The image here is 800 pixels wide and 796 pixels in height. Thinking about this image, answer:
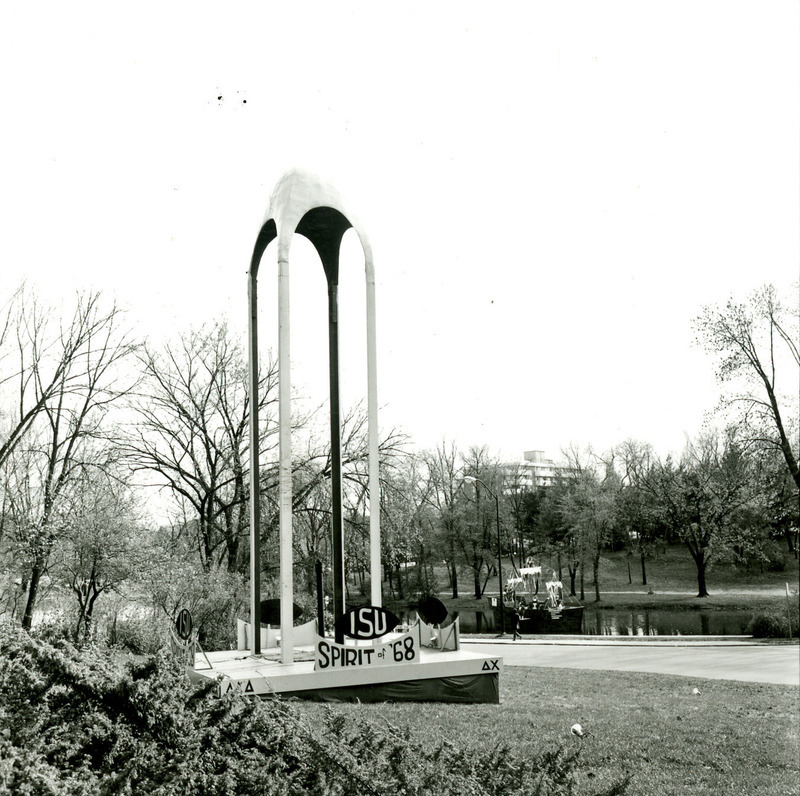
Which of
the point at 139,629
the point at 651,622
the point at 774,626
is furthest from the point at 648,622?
the point at 139,629

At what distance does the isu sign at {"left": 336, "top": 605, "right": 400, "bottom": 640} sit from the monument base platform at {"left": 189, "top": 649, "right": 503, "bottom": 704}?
483 mm

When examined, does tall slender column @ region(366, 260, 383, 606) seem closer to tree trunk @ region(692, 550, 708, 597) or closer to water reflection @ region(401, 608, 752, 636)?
water reflection @ region(401, 608, 752, 636)

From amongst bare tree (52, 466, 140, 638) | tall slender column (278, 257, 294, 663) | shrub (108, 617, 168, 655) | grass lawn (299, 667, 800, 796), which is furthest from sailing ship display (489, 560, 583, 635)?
tall slender column (278, 257, 294, 663)

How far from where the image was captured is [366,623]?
352 inches

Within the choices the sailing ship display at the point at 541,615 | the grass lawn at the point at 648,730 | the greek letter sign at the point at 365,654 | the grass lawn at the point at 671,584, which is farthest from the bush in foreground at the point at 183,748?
the grass lawn at the point at 671,584

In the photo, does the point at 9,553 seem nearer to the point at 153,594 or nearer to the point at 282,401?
the point at 153,594

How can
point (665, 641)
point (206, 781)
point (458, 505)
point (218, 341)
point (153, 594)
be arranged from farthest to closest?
point (458, 505) → point (218, 341) → point (665, 641) → point (153, 594) → point (206, 781)

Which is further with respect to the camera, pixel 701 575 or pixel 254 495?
pixel 701 575

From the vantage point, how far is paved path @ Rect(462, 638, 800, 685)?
14.7 metres

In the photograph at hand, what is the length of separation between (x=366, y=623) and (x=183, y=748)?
4.83m

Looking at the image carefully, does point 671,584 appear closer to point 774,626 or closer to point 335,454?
point 774,626

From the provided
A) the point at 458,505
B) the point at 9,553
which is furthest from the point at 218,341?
the point at 458,505

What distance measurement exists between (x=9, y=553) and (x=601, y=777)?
17.5m

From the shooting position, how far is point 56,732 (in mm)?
4371
